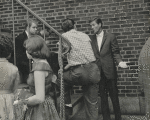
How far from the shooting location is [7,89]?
220 centimetres

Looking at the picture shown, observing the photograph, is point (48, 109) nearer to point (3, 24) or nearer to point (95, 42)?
point (95, 42)

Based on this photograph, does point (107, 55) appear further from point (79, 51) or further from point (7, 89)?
point (7, 89)

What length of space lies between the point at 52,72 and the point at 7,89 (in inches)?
19.1

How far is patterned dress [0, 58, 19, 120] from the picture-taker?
2.16 m

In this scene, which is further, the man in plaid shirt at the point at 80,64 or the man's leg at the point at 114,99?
the man's leg at the point at 114,99

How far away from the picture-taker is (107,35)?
395 centimetres

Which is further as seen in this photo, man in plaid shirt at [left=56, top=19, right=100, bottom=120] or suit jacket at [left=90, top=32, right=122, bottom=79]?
suit jacket at [left=90, top=32, right=122, bottom=79]

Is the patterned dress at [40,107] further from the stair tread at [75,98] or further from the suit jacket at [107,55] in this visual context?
the stair tread at [75,98]

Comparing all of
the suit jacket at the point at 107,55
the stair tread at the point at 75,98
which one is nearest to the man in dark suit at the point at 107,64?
the suit jacket at the point at 107,55

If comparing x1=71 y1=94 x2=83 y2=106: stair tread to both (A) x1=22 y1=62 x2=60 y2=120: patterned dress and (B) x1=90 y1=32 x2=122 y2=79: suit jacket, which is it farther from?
(A) x1=22 y1=62 x2=60 y2=120: patterned dress

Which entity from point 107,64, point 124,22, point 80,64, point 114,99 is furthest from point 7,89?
point 124,22

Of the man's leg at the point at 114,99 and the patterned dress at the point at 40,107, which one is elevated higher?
the patterned dress at the point at 40,107

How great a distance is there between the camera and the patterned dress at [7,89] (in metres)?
2.16

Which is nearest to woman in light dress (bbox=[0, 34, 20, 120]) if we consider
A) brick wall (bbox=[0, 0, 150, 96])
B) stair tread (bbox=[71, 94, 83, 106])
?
stair tread (bbox=[71, 94, 83, 106])
